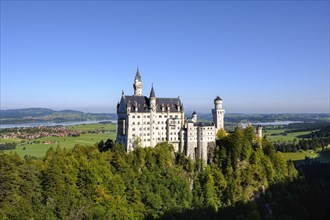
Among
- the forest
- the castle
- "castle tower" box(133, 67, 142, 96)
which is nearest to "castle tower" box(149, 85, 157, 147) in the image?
the castle

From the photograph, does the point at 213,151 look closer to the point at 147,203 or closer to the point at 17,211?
the point at 147,203

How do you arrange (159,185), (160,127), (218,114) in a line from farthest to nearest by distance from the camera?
(218,114)
(160,127)
(159,185)

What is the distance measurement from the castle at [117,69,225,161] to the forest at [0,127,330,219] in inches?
133

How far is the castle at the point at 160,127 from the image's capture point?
2992 inches

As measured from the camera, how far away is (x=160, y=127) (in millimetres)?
79125

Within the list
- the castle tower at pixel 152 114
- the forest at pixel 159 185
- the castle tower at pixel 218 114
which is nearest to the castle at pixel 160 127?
the castle tower at pixel 152 114

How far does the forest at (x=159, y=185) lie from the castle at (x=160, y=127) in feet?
11.1

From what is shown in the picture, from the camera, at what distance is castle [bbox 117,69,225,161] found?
76000mm

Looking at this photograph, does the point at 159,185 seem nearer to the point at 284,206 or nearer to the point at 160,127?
the point at 160,127

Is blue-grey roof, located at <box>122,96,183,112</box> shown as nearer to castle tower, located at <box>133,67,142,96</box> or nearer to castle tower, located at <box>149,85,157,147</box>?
castle tower, located at <box>149,85,157,147</box>

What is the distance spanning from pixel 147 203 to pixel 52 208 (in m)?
18.1

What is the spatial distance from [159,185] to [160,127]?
16.5 meters

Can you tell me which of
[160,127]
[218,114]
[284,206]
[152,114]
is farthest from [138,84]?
[284,206]

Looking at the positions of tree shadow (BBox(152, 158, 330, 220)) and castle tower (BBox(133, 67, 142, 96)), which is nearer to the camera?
tree shadow (BBox(152, 158, 330, 220))
